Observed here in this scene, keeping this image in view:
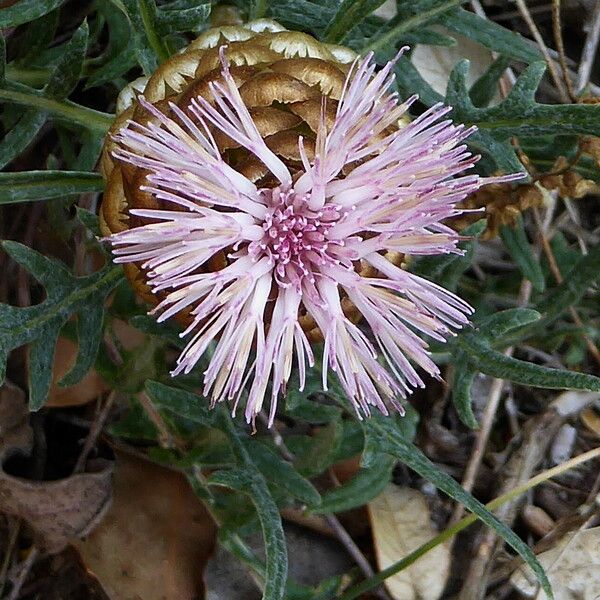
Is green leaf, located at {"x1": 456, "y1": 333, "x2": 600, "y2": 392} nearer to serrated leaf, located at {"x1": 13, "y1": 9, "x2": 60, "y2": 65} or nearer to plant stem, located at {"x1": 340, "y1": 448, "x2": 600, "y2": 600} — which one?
plant stem, located at {"x1": 340, "y1": 448, "x2": 600, "y2": 600}

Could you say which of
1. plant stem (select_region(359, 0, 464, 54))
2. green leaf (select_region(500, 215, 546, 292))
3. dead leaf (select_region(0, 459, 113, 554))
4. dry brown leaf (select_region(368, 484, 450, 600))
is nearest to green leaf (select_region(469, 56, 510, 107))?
plant stem (select_region(359, 0, 464, 54))

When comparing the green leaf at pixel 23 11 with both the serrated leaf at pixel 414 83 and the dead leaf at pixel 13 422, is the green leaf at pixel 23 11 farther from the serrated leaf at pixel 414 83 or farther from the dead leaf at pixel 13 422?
the dead leaf at pixel 13 422

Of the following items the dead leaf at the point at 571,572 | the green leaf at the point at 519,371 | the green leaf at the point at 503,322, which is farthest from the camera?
the dead leaf at the point at 571,572

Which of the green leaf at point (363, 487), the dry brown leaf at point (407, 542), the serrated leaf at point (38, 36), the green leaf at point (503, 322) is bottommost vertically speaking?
the dry brown leaf at point (407, 542)

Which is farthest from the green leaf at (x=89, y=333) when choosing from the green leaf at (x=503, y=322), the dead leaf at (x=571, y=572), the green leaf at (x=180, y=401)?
the dead leaf at (x=571, y=572)

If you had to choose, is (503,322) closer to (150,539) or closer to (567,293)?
(567,293)

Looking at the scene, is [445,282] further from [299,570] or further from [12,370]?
[12,370]
